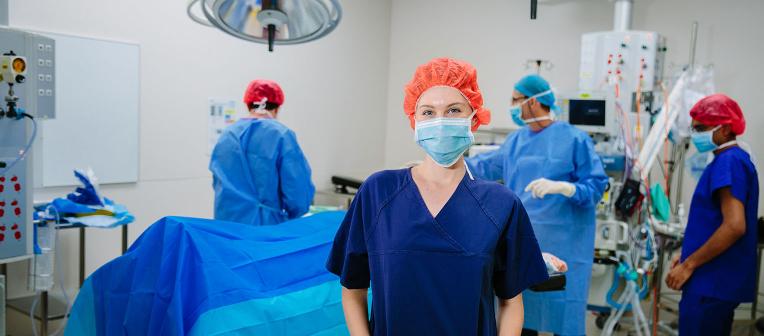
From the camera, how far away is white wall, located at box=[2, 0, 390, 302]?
3.40 meters

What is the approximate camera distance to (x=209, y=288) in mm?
1642

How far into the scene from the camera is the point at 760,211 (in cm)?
381

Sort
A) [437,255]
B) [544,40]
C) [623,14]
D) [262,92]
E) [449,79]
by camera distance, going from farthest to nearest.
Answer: [544,40] < [623,14] < [262,92] < [449,79] < [437,255]

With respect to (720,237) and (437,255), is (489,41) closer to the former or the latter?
(720,237)

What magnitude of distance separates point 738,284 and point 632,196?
27.4 inches

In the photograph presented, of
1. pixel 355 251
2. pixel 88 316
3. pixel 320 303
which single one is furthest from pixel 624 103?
pixel 88 316

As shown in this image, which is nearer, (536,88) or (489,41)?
(536,88)

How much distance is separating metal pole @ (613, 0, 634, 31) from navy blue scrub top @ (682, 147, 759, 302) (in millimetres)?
1691

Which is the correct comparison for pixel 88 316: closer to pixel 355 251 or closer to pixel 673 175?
pixel 355 251

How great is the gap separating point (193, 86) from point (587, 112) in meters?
2.47

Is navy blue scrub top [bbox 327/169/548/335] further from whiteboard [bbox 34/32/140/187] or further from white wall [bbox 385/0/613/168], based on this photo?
white wall [bbox 385/0/613/168]

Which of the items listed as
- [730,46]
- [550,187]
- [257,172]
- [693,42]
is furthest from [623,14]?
[257,172]

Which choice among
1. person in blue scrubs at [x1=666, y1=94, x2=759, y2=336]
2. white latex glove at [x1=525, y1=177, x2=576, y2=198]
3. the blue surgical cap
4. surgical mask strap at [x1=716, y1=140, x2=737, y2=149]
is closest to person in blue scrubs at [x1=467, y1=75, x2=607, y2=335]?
the blue surgical cap

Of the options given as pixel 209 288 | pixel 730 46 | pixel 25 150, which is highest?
A: pixel 730 46
